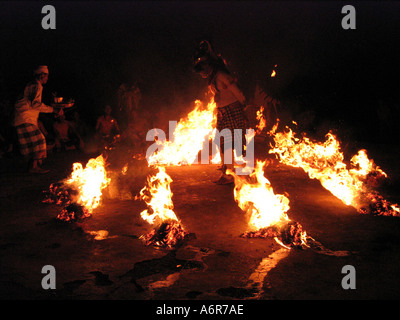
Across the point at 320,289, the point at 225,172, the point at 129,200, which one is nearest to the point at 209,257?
the point at 320,289

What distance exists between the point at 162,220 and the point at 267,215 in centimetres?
137

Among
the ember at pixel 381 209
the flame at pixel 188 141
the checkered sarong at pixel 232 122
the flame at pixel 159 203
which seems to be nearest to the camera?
the flame at pixel 159 203

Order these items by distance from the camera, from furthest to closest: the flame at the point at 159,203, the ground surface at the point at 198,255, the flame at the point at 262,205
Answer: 1. the flame at the point at 159,203
2. the flame at the point at 262,205
3. the ground surface at the point at 198,255

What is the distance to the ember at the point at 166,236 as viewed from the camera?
392 centimetres

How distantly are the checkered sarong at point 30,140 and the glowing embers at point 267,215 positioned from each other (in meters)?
4.92

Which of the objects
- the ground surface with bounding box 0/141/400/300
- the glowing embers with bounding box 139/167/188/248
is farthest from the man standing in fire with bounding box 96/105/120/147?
the glowing embers with bounding box 139/167/188/248

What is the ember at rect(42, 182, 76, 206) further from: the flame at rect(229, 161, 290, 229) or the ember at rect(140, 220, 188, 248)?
the flame at rect(229, 161, 290, 229)

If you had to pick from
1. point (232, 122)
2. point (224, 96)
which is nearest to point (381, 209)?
point (232, 122)

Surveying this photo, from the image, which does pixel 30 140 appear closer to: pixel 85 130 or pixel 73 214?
pixel 73 214

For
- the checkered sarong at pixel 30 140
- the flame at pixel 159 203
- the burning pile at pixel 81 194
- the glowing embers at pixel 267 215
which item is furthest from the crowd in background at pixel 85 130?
the glowing embers at pixel 267 215

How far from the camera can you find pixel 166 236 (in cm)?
397

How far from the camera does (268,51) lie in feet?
44.6

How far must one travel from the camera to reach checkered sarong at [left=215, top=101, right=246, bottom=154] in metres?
6.36

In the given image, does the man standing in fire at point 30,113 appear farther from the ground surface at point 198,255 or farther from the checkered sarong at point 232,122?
the checkered sarong at point 232,122
